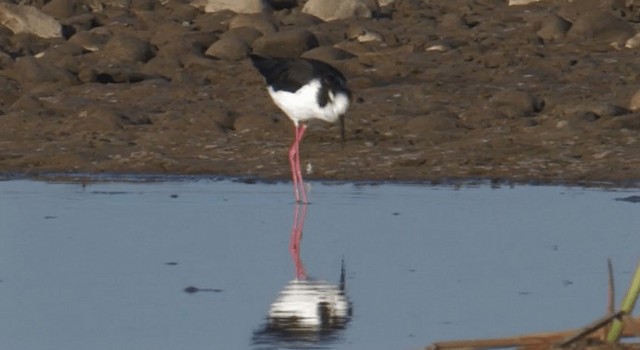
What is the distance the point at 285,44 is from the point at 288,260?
8287mm

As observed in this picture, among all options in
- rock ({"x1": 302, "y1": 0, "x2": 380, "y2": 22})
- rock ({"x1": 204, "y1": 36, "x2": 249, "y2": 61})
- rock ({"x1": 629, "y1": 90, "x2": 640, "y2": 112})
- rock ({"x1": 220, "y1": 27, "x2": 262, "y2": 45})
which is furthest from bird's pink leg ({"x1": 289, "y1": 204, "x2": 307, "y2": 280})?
rock ({"x1": 302, "y1": 0, "x2": 380, "y2": 22})

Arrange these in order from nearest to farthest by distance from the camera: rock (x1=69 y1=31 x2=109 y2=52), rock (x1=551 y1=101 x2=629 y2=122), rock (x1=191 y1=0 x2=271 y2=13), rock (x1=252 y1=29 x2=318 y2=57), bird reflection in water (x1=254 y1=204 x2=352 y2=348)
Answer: bird reflection in water (x1=254 y1=204 x2=352 y2=348), rock (x1=551 y1=101 x2=629 y2=122), rock (x1=252 y1=29 x2=318 y2=57), rock (x1=69 y1=31 x2=109 y2=52), rock (x1=191 y1=0 x2=271 y2=13)

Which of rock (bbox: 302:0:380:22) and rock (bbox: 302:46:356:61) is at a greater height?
rock (bbox: 302:0:380:22)

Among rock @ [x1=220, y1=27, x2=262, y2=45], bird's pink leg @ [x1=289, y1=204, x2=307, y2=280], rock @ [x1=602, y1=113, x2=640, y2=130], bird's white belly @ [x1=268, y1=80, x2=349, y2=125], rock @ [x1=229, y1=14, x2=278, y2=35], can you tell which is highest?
rock @ [x1=229, y1=14, x2=278, y2=35]

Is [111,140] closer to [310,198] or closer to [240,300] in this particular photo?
[310,198]

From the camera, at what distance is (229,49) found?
55.3 feet

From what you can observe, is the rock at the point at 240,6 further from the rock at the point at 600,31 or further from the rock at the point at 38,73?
the rock at the point at 600,31

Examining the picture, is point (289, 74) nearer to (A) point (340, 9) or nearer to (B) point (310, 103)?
(B) point (310, 103)

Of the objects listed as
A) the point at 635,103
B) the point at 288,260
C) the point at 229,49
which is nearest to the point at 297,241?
the point at 288,260

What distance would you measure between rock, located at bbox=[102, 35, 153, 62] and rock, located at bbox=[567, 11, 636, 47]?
4.11 m

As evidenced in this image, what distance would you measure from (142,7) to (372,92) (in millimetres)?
4921

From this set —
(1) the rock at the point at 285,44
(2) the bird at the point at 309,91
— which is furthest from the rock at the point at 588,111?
(1) the rock at the point at 285,44

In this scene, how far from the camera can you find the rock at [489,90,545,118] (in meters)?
14.3

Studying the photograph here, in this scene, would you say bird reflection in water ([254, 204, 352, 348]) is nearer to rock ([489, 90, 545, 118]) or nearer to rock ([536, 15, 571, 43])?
rock ([489, 90, 545, 118])
